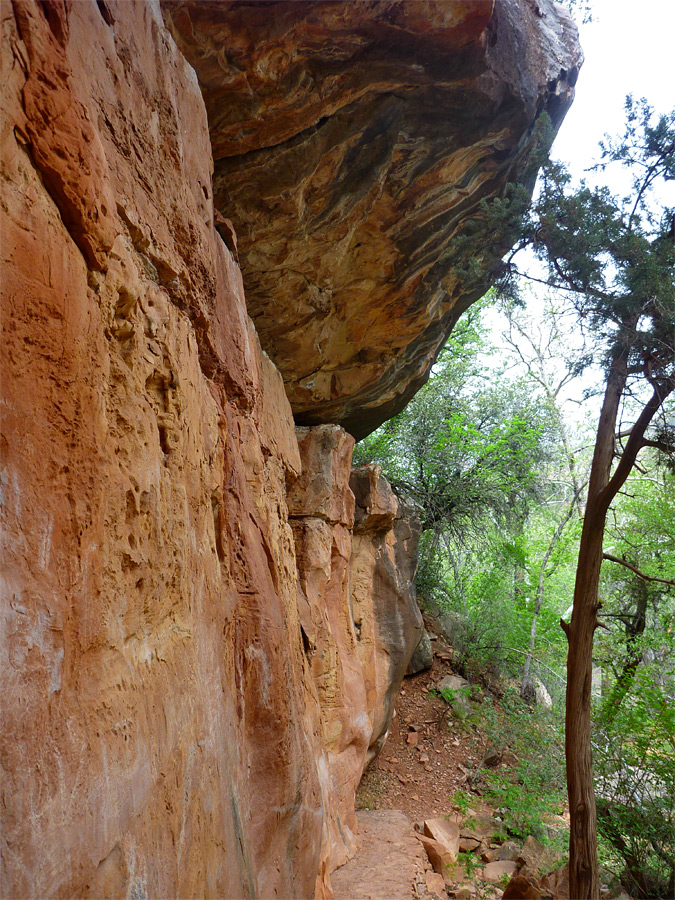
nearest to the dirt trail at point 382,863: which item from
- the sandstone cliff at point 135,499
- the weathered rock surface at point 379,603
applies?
the weathered rock surface at point 379,603

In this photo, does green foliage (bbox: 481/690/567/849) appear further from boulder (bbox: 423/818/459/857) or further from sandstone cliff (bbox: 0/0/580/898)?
sandstone cliff (bbox: 0/0/580/898)

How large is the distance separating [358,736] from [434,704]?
3.80m

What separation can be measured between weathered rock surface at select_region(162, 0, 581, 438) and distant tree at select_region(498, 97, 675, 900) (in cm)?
79

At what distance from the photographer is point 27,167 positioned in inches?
75.9

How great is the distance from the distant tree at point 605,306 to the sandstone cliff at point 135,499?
1.70m

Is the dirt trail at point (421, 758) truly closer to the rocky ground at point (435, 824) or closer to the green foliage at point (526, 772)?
the rocky ground at point (435, 824)

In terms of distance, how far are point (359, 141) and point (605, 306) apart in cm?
289

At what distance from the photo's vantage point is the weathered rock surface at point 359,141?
4.26 metres

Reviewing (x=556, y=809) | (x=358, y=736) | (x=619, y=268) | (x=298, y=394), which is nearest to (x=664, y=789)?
(x=556, y=809)

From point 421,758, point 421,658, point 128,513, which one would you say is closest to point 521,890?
point 421,758

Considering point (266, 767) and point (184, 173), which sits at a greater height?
point (184, 173)

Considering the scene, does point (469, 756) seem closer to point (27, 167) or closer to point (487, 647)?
point (487, 647)

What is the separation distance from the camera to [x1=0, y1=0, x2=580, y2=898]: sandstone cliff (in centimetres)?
177

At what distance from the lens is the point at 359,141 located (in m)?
5.33
